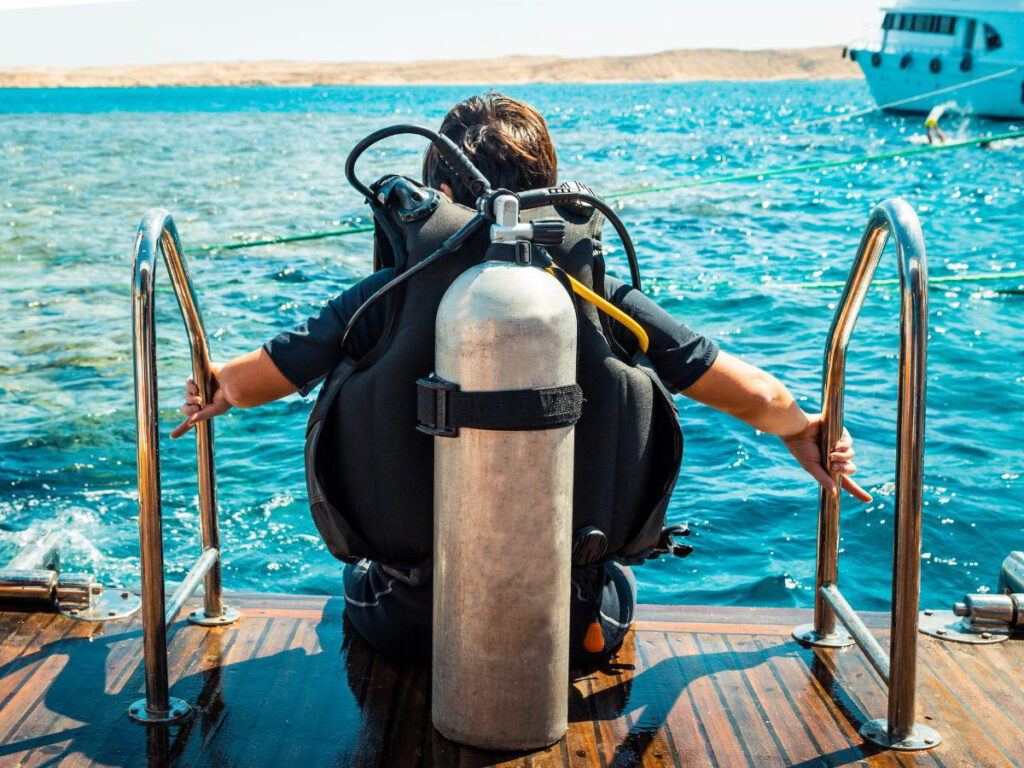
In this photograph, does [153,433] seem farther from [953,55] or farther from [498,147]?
[953,55]

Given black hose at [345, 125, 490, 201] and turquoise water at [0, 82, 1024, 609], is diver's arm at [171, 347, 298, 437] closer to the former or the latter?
black hose at [345, 125, 490, 201]

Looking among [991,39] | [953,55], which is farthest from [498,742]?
[991,39]

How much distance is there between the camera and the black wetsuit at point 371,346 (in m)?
2.22

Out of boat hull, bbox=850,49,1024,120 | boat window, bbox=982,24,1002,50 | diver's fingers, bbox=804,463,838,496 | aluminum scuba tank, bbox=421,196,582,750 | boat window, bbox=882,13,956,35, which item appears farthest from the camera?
boat window, bbox=882,13,956,35

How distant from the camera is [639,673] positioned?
2.59 meters

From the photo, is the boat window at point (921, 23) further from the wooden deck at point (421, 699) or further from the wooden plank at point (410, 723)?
the wooden plank at point (410, 723)

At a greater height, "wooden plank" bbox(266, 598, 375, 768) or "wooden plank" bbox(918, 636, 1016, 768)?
"wooden plank" bbox(918, 636, 1016, 768)

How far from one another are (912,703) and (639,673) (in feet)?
1.98

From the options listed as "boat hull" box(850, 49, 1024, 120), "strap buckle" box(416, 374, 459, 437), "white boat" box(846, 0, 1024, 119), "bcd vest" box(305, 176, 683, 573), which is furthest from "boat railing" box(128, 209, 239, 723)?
"white boat" box(846, 0, 1024, 119)

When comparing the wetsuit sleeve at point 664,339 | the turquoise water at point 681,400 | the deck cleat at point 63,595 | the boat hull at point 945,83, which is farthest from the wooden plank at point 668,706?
the boat hull at point 945,83

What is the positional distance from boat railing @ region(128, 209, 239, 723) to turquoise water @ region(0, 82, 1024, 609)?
8.84 feet

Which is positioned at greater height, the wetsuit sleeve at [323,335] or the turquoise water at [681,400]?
the wetsuit sleeve at [323,335]

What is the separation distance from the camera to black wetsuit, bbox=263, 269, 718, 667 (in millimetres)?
Result: 2223

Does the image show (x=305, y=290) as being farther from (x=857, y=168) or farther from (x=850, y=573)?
(x=857, y=168)
